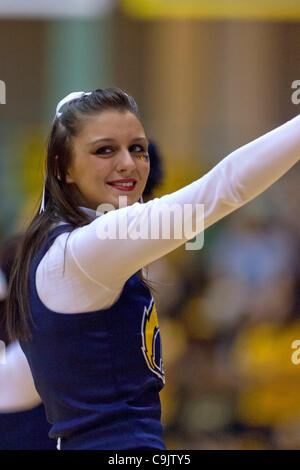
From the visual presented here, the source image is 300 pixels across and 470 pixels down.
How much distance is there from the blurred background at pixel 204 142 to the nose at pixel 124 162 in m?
1.75

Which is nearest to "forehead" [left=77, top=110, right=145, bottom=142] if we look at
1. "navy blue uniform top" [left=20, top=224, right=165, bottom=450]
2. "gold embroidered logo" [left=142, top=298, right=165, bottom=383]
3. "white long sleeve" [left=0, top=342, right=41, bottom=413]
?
"navy blue uniform top" [left=20, top=224, right=165, bottom=450]

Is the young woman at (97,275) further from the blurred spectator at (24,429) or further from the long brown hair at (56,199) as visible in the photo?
the blurred spectator at (24,429)

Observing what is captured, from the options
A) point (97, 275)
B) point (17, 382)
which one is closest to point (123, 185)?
point (97, 275)

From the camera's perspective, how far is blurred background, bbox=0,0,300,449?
11.4 ft

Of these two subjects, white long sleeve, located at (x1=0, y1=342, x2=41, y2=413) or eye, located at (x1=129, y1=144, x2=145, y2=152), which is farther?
white long sleeve, located at (x1=0, y1=342, x2=41, y2=413)

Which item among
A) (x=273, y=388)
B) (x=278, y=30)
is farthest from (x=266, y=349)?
(x=278, y=30)

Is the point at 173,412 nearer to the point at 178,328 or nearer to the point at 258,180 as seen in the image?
the point at 178,328

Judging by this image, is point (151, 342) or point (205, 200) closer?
point (205, 200)

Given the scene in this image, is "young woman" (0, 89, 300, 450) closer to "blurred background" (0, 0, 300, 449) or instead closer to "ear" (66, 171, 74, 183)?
"ear" (66, 171, 74, 183)

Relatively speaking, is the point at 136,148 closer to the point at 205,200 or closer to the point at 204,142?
the point at 205,200

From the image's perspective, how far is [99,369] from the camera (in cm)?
133

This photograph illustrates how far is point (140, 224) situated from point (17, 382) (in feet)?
2.47

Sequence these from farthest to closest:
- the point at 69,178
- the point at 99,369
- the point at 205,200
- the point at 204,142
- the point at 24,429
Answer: the point at 204,142
the point at 24,429
the point at 69,178
the point at 99,369
the point at 205,200

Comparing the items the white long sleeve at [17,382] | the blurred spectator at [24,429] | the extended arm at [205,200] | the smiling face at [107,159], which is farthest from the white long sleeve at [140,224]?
the blurred spectator at [24,429]
